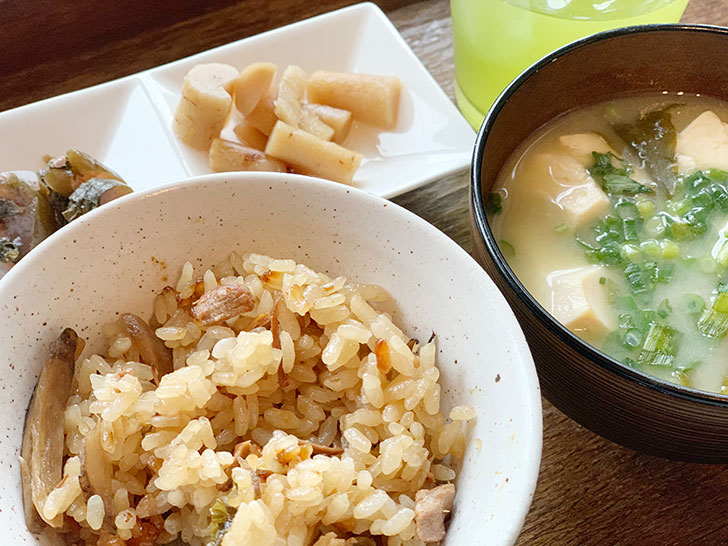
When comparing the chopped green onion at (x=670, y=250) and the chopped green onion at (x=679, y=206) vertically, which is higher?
the chopped green onion at (x=679, y=206)

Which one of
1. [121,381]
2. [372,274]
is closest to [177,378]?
[121,381]

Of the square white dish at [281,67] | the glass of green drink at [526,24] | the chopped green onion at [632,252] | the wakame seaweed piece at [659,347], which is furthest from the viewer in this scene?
the square white dish at [281,67]

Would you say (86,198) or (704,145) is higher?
(86,198)

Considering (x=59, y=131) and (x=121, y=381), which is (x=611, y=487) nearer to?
(x=121, y=381)

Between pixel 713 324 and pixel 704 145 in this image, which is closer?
pixel 713 324

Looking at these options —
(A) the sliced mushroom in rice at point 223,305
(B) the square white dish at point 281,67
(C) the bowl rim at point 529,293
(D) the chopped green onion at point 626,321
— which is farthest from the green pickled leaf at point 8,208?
(D) the chopped green onion at point 626,321

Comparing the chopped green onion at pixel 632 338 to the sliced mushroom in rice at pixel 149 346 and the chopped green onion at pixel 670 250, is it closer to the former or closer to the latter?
the chopped green onion at pixel 670 250

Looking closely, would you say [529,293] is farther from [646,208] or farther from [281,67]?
[281,67]

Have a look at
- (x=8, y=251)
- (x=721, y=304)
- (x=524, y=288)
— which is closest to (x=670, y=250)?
(x=721, y=304)

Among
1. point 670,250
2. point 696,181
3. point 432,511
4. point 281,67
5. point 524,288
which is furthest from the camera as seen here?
point 281,67
